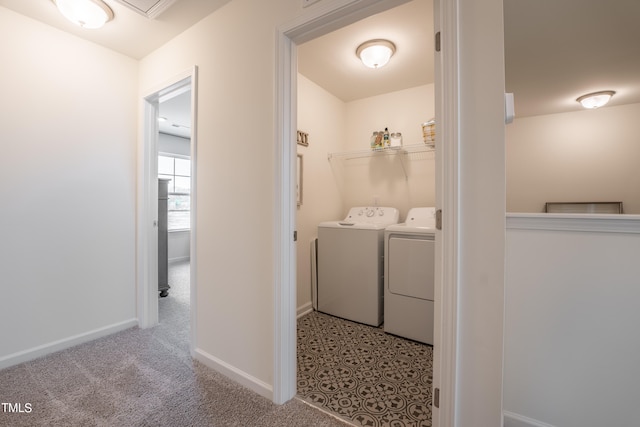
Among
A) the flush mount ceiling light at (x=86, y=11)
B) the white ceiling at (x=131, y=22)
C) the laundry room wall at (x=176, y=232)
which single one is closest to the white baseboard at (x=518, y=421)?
the white ceiling at (x=131, y=22)

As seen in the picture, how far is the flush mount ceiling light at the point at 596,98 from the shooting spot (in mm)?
2561

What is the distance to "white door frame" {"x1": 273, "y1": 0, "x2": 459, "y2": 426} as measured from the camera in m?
1.01

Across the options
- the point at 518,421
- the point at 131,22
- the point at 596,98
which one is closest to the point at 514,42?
the point at 596,98

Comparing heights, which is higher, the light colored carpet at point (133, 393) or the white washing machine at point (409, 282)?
the white washing machine at point (409, 282)

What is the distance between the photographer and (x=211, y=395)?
1541 millimetres

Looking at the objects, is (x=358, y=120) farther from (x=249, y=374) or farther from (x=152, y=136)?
(x=249, y=374)

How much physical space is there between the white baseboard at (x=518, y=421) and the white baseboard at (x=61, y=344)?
113 inches

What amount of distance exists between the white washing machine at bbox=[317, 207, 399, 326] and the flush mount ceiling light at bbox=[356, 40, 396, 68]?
1.46 metres

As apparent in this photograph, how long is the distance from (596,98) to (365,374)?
11.1 ft

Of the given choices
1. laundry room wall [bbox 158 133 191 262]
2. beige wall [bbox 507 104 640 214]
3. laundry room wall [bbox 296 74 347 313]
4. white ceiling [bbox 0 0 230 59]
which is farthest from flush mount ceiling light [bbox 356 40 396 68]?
laundry room wall [bbox 158 133 191 262]

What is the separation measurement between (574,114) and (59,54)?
16.4 feet

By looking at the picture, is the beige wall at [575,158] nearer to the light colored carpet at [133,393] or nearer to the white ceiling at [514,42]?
the white ceiling at [514,42]

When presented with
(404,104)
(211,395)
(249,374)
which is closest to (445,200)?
(249,374)

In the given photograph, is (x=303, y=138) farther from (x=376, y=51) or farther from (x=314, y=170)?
(x=376, y=51)
